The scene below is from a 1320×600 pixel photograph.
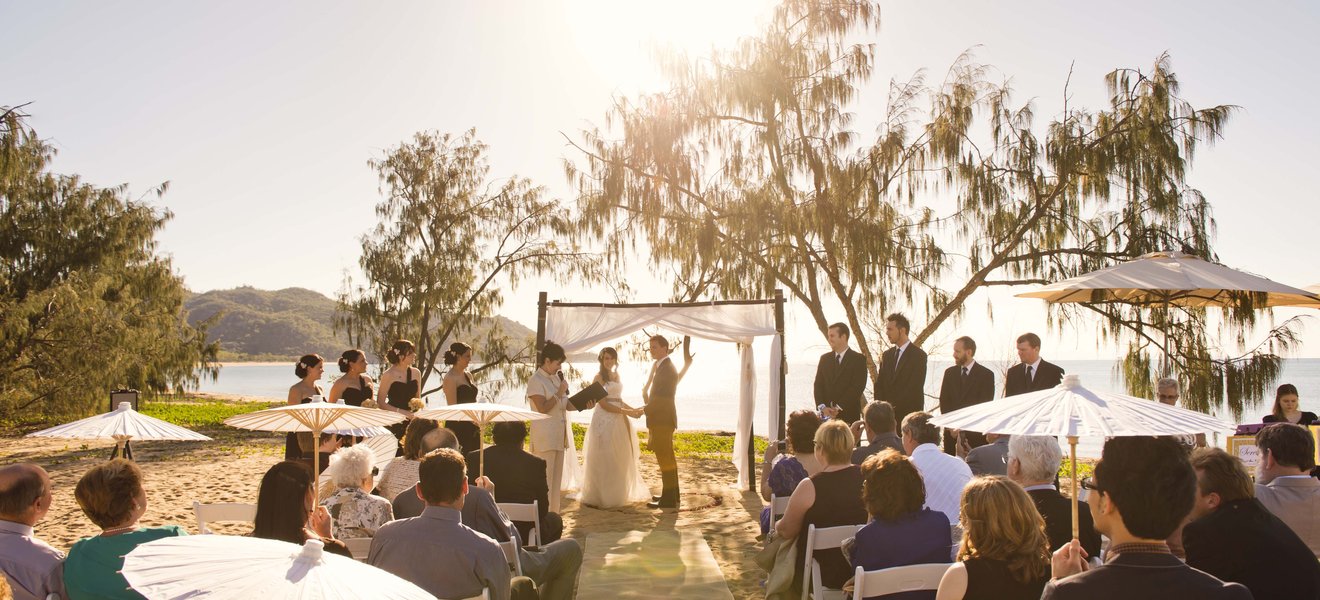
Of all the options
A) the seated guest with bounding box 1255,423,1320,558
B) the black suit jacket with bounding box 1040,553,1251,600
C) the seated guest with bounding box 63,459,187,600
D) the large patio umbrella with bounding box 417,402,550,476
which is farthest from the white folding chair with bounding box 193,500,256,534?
the seated guest with bounding box 1255,423,1320,558

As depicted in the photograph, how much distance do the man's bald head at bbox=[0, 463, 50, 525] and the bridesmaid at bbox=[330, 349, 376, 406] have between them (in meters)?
3.85

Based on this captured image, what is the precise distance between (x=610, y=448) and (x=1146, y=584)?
7.05m

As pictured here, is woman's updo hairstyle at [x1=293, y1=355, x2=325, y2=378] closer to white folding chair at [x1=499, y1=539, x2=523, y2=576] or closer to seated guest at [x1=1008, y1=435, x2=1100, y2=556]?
white folding chair at [x1=499, y1=539, x2=523, y2=576]

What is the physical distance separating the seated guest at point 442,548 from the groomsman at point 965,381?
17.1ft

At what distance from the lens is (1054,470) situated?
3.49 m

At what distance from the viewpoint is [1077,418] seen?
2594 millimetres

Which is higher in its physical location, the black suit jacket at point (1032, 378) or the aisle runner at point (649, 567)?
the black suit jacket at point (1032, 378)

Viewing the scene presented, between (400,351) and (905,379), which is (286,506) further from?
(905,379)

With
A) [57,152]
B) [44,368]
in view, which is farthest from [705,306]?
[57,152]

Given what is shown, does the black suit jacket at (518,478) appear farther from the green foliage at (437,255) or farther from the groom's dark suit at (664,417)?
the green foliage at (437,255)

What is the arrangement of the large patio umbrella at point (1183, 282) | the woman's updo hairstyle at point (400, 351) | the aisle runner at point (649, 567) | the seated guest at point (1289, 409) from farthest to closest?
the woman's updo hairstyle at point (400, 351), the seated guest at point (1289, 409), the large patio umbrella at point (1183, 282), the aisle runner at point (649, 567)

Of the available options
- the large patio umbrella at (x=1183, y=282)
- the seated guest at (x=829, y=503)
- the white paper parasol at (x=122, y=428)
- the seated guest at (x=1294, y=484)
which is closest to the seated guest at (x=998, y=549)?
the seated guest at (x=829, y=503)

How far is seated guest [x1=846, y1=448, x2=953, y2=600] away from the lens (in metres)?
3.29

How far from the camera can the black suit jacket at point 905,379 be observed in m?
7.99
